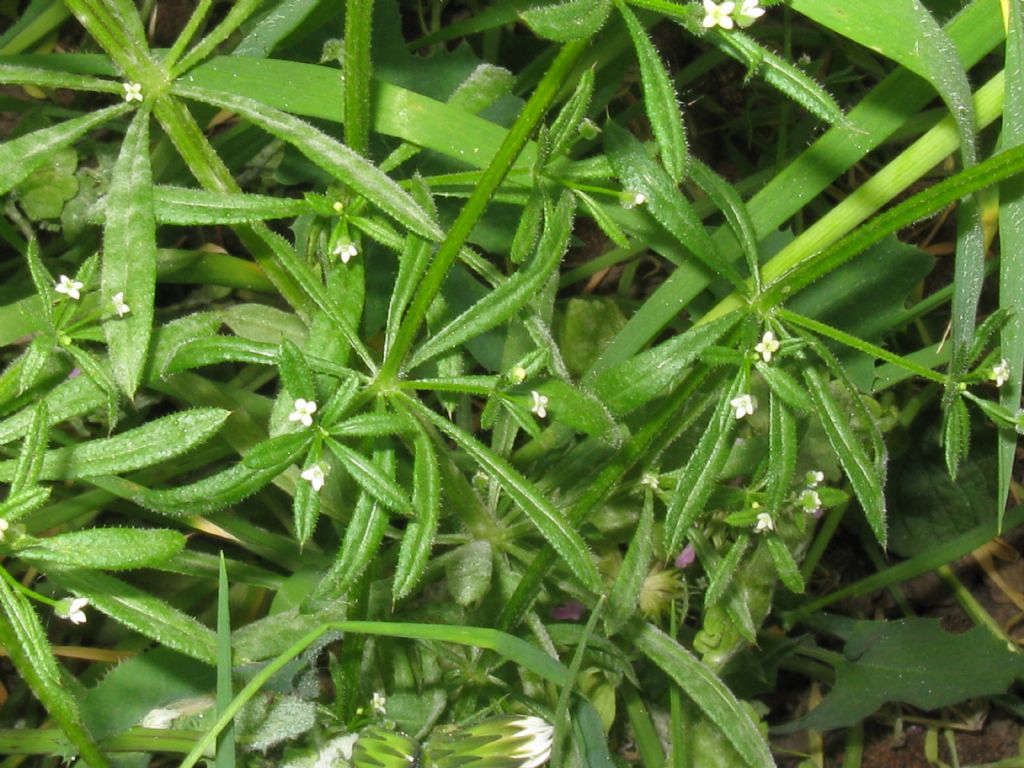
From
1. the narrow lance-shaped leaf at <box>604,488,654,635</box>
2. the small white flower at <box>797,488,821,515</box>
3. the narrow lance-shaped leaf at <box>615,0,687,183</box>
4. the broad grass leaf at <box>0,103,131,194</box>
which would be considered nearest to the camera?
the narrow lance-shaped leaf at <box>615,0,687,183</box>

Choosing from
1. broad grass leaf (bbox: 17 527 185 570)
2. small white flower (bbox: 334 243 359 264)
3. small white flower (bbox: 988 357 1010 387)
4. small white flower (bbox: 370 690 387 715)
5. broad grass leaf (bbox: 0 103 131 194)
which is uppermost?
broad grass leaf (bbox: 0 103 131 194)

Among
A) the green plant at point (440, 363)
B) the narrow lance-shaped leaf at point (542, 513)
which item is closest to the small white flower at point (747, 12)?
the green plant at point (440, 363)

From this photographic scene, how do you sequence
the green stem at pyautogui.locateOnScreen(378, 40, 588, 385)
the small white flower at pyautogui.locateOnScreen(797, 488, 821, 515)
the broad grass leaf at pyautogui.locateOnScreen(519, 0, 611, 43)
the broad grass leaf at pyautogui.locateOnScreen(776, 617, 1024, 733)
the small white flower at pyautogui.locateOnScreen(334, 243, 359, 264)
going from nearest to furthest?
the broad grass leaf at pyautogui.locateOnScreen(519, 0, 611, 43) → the green stem at pyautogui.locateOnScreen(378, 40, 588, 385) → the small white flower at pyautogui.locateOnScreen(334, 243, 359, 264) → the small white flower at pyautogui.locateOnScreen(797, 488, 821, 515) → the broad grass leaf at pyautogui.locateOnScreen(776, 617, 1024, 733)

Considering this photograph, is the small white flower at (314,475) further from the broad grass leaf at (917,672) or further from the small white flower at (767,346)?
the broad grass leaf at (917,672)


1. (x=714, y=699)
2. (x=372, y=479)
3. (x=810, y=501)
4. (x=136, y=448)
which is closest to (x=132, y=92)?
(x=136, y=448)

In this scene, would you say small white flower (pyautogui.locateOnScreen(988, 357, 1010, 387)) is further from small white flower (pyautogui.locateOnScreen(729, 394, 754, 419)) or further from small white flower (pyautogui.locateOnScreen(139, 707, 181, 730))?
small white flower (pyautogui.locateOnScreen(139, 707, 181, 730))

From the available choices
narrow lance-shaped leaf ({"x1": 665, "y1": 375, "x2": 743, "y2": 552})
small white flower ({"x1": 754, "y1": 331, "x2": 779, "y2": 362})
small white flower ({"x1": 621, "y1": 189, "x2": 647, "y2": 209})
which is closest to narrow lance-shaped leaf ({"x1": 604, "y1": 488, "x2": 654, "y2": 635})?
narrow lance-shaped leaf ({"x1": 665, "y1": 375, "x2": 743, "y2": 552})

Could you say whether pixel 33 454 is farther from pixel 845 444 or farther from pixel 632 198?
pixel 845 444
